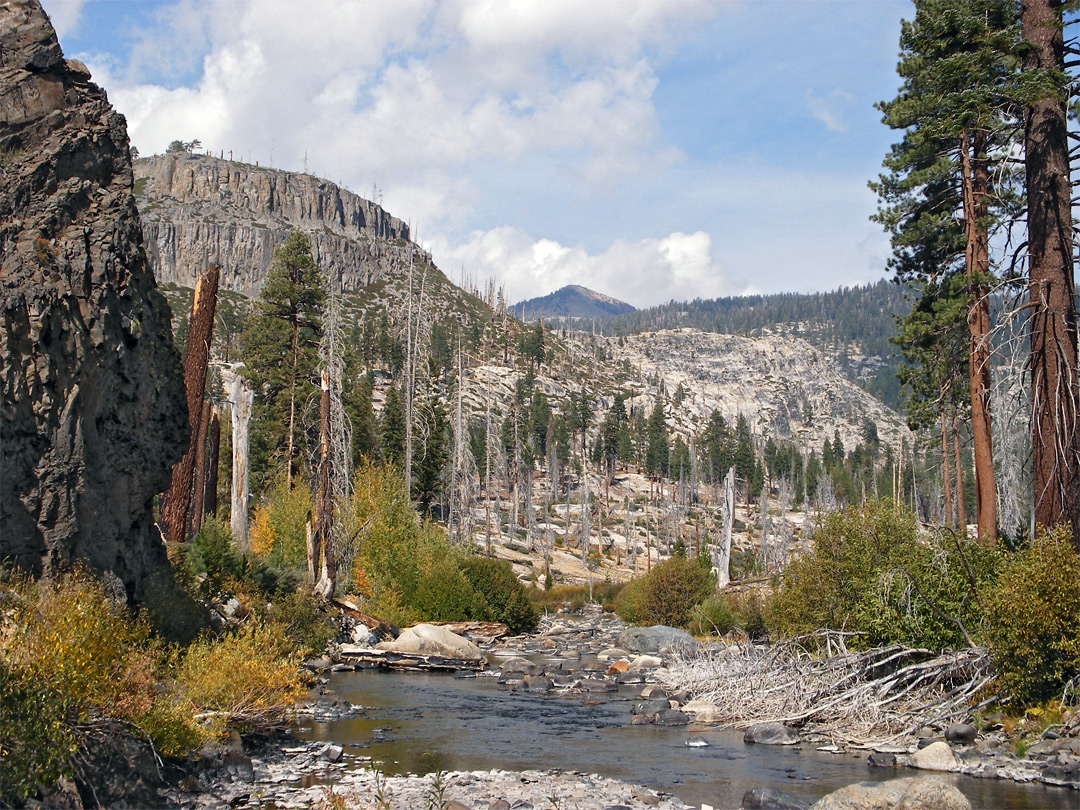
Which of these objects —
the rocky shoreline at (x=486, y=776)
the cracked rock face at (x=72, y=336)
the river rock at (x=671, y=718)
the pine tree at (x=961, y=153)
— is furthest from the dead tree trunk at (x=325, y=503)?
the pine tree at (x=961, y=153)

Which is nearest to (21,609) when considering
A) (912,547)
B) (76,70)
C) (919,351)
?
(76,70)

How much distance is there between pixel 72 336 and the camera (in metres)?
11.5

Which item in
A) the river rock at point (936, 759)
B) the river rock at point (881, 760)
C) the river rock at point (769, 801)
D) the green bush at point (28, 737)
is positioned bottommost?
the river rock at point (881, 760)

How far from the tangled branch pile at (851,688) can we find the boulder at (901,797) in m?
5.26

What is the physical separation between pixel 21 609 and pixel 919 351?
68.6ft

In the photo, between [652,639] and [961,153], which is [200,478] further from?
[961,153]

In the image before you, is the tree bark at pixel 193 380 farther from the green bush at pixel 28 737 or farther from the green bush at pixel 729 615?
the green bush at pixel 729 615

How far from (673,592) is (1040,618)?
23.7 m

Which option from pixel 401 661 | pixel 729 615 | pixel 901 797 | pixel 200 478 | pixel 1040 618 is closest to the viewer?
pixel 901 797

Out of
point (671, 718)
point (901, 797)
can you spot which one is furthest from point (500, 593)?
point (901, 797)

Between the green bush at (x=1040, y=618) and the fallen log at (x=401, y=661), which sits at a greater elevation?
the green bush at (x=1040, y=618)

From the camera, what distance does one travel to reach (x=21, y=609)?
9.31 m

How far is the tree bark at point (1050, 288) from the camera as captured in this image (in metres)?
13.7

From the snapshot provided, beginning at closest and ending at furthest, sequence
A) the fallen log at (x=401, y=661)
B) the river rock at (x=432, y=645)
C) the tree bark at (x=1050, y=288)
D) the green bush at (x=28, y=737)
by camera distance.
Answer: the green bush at (x=28, y=737)
the tree bark at (x=1050, y=288)
the fallen log at (x=401, y=661)
the river rock at (x=432, y=645)
